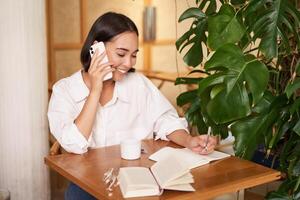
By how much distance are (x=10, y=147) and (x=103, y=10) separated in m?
2.49

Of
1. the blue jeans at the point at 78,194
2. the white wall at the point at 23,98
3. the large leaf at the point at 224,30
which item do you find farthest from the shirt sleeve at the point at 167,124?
the white wall at the point at 23,98

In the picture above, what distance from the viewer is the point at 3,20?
205 cm

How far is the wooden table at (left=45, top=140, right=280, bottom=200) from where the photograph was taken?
120 cm

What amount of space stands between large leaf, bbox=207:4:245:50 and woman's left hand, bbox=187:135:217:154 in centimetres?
39

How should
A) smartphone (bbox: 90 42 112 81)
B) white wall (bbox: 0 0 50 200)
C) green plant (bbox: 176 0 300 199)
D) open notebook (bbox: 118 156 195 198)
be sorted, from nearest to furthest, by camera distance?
open notebook (bbox: 118 156 195 198), green plant (bbox: 176 0 300 199), smartphone (bbox: 90 42 112 81), white wall (bbox: 0 0 50 200)

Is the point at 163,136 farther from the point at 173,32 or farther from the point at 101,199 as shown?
the point at 173,32

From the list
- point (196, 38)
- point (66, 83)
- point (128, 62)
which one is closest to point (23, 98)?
point (66, 83)

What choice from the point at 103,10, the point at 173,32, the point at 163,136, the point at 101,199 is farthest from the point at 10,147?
the point at 173,32

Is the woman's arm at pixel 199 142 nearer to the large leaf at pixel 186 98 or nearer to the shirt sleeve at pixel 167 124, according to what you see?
the shirt sleeve at pixel 167 124

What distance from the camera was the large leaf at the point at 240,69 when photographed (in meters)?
1.24

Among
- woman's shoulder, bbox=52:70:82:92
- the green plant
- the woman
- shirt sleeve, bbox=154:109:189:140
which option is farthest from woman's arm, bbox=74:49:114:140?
the green plant

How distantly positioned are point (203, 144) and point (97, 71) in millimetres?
532

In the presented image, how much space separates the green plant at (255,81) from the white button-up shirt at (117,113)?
0.45 metres

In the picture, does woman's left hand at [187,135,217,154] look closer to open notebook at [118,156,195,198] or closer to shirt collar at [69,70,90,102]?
open notebook at [118,156,195,198]
